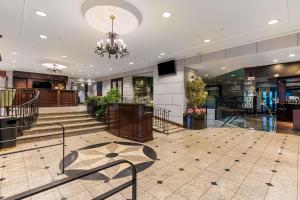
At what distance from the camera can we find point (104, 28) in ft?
13.9

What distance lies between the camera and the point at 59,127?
648 centimetres

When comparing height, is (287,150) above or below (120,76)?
below

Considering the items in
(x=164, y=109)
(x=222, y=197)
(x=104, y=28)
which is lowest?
(x=222, y=197)

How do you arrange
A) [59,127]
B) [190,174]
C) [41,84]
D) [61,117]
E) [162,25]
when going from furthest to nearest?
1. [41,84]
2. [61,117]
3. [59,127]
4. [162,25]
5. [190,174]

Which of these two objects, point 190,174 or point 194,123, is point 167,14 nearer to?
point 190,174

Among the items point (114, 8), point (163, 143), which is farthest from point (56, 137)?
point (114, 8)

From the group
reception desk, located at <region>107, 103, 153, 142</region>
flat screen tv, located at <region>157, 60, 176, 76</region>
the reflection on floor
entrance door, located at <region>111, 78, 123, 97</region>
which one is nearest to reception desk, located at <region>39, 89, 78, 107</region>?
entrance door, located at <region>111, 78, 123, 97</region>

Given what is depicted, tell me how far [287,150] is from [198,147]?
2.63m

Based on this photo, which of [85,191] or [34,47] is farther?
[34,47]

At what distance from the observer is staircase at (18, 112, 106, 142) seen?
5.64 meters

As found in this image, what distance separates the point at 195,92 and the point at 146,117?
12.0 feet

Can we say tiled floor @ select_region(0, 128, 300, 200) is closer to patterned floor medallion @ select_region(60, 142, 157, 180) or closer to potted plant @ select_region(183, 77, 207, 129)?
patterned floor medallion @ select_region(60, 142, 157, 180)

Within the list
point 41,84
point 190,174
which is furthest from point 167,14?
point 41,84

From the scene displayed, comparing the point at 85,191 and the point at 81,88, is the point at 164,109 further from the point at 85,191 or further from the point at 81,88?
the point at 81,88
